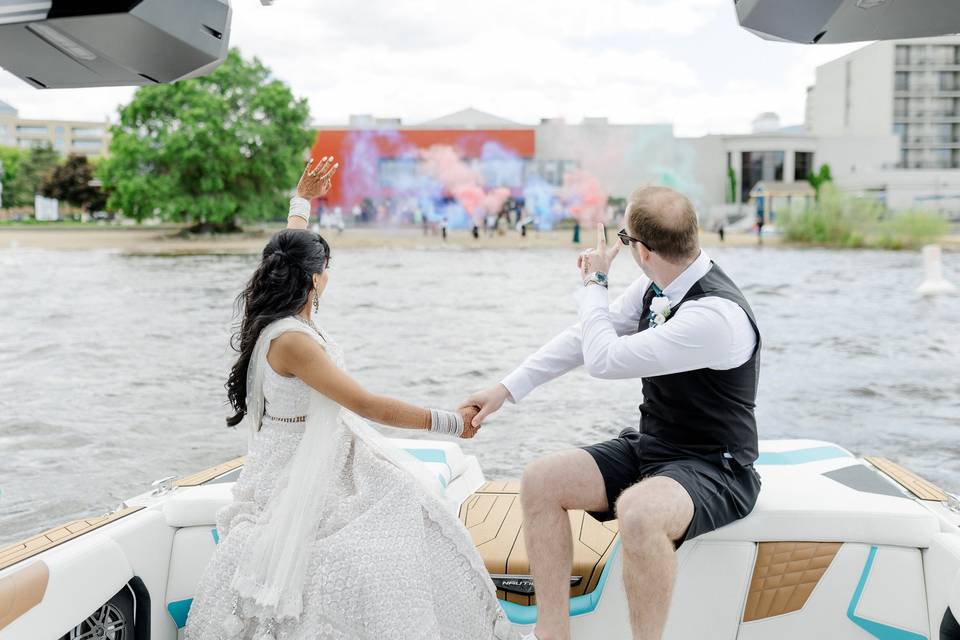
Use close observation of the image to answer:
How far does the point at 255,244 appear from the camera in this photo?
40.5 m

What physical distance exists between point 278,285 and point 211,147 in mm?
37947

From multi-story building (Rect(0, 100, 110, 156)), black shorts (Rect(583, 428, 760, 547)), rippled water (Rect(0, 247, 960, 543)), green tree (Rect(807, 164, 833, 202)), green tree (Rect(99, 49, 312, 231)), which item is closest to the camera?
black shorts (Rect(583, 428, 760, 547))

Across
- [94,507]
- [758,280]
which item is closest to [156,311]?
[94,507]

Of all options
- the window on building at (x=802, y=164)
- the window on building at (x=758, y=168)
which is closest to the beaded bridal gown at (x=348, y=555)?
the window on building at (x=758, y=168)

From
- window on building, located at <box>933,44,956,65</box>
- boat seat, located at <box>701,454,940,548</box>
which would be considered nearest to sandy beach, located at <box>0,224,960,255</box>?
window on building, located at <box>933,44,956,65</box>

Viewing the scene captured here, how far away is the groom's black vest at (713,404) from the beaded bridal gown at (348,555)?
68 cm

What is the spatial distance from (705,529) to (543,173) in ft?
165

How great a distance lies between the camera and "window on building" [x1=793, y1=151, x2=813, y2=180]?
5194 centimetres

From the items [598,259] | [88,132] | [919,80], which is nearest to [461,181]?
[919,80]

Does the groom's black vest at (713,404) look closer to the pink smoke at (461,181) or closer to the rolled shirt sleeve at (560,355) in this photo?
the rolled shirt sleeve at (560,355)

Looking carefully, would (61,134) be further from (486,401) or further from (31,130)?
(486,401)

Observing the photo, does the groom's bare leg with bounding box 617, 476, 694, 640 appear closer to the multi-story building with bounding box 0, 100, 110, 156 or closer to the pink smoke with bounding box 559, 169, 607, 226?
the pink smoke with bounding box 559, 169, 607, 226

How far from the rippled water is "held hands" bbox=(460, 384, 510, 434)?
4799 millimetres

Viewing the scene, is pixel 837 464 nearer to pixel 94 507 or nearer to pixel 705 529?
pixel 705 529
